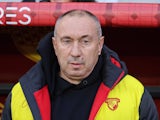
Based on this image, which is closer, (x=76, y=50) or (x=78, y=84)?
(x=76, y=50)

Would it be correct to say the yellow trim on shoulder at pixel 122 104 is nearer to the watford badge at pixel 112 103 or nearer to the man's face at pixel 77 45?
the watford badge at pixel 112 103

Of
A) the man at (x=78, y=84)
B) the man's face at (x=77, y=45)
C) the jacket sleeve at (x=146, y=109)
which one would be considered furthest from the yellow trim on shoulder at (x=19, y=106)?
the jacket sleeve at (x=146, y=109)

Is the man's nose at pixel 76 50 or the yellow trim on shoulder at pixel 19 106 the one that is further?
the yellow trim on shoulder at pixel 19 106

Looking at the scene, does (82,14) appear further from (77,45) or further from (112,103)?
(112,103)

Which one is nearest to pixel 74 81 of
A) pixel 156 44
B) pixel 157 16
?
pixel 157 16

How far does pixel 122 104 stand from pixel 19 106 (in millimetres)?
382

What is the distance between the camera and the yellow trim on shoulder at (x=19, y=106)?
Result: 175 cm

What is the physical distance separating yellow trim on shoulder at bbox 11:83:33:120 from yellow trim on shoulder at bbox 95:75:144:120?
0.26 metres

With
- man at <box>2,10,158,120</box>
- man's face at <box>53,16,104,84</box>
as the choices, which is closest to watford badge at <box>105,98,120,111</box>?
man at <box>2,10,158,120</box>

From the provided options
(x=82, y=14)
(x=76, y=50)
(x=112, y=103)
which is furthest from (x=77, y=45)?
(x=112, y=103)

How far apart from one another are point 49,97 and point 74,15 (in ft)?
1.04

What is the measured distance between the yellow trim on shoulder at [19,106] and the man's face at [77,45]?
0.20 meters

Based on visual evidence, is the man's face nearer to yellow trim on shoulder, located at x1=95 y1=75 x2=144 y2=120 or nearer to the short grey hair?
the short grey hair

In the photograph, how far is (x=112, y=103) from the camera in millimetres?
1720
